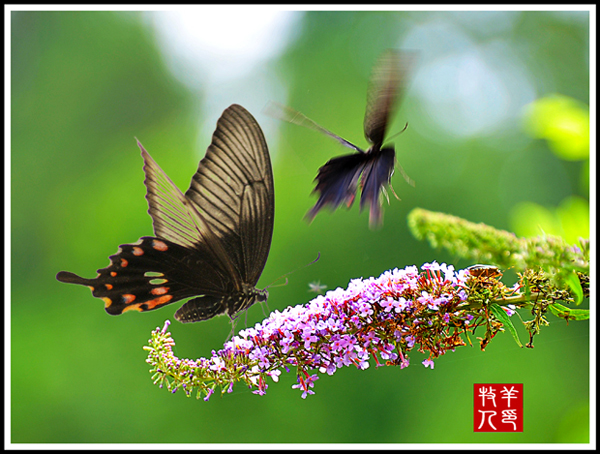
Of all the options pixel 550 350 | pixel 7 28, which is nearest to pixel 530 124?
pixel 7 28

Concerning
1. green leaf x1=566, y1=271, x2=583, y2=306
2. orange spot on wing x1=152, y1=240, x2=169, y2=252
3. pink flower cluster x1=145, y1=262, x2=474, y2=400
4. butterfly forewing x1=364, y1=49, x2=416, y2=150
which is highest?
butterfly forewing x1=364, y1=49, x2=416, y2=150

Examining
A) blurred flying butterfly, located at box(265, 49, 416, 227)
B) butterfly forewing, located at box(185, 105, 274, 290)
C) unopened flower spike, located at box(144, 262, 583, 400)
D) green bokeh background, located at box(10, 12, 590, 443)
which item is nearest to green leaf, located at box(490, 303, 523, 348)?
unopened flower spike, located at box(144, 262, 583, 400)

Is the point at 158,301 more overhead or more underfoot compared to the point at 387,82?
more underfoot

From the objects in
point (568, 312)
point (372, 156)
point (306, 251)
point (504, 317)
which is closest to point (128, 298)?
point (372, 156)

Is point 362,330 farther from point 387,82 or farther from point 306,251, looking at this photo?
point 306,251

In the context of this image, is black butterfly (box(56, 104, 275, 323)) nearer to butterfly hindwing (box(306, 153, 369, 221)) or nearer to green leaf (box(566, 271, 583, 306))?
butterfly hindwing (box(306, 153, 369, 221))

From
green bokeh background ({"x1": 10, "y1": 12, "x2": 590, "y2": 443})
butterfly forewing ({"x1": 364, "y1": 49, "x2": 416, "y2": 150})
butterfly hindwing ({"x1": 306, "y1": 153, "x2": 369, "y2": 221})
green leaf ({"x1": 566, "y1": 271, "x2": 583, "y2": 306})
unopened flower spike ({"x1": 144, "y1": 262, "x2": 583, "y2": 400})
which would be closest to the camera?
green leaf ({"x1": 566, "y1": 271, "x2": 583, "y2": 306})

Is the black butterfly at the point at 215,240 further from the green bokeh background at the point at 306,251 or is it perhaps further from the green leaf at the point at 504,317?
the green bokeh background at the point at 306,251
